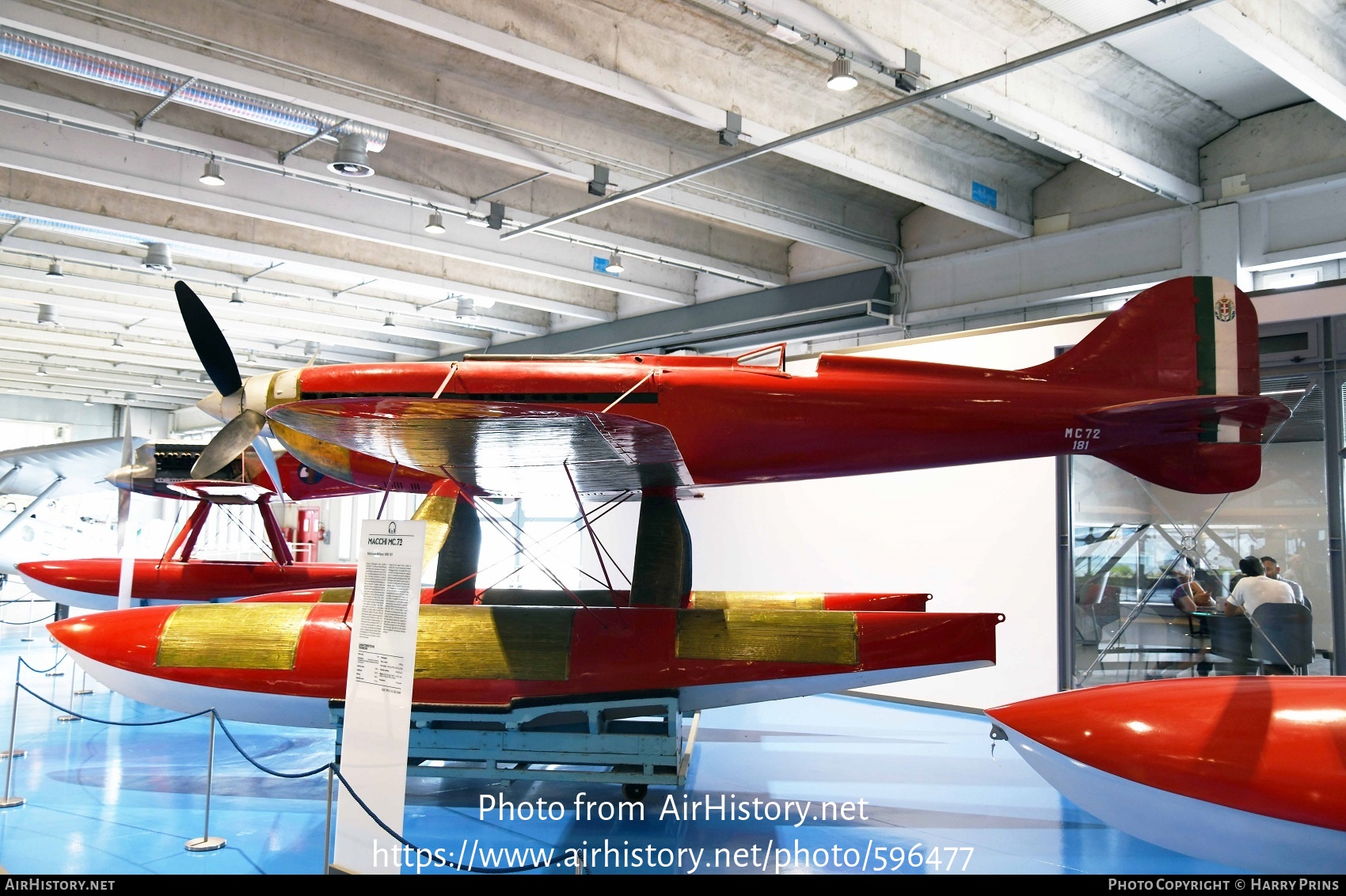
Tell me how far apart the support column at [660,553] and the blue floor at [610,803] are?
1.33 meters

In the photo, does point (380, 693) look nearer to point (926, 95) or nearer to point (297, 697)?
point (297, 697)

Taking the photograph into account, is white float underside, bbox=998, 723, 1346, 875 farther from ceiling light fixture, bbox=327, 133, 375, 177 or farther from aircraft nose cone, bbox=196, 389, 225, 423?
ceiling light fixture, bbox=327, 133, 375, 177

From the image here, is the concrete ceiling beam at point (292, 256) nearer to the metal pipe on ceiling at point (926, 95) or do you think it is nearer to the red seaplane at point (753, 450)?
the metal pipe on ceiling at point (926, 95)

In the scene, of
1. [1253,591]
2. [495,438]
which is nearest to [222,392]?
[495,438]

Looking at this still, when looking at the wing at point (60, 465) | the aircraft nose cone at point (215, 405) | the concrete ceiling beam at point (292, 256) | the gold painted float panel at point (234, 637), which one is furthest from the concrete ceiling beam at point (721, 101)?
the wing at point (60, 465)

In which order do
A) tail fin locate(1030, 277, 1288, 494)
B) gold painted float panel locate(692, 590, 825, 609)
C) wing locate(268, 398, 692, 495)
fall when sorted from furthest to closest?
gold painted float panel locate(692, 590, 825, 609) < tail fin locate(1030, 277, 1288, 494) < wing locate(268, 398, 692, 495)

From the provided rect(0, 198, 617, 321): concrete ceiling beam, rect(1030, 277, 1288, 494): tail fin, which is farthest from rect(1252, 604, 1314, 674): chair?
rect(0, 198, 617, 321): concrete ceiling beam

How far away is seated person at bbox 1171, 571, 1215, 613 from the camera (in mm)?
6844

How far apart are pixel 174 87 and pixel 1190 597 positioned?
367 inches

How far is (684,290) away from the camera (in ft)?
45.5

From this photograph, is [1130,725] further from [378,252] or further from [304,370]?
[378,252]

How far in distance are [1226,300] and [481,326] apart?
1291 centimetres

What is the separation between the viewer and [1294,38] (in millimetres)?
6793

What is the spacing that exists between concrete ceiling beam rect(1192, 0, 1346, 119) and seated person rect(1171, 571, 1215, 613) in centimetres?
408
